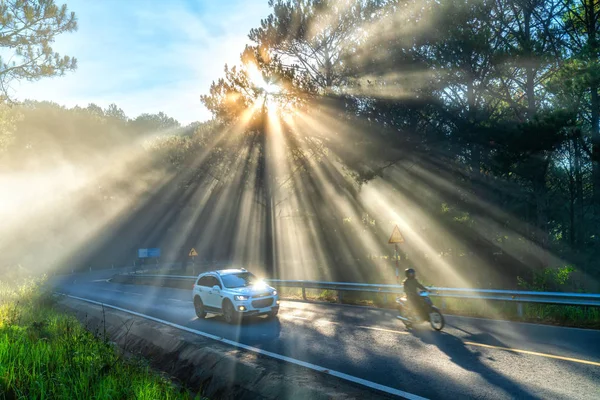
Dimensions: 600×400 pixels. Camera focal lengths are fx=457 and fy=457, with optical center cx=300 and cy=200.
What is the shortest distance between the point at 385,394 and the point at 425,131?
1653cm

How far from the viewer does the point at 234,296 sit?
15016 mm

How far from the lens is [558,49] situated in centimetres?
2178

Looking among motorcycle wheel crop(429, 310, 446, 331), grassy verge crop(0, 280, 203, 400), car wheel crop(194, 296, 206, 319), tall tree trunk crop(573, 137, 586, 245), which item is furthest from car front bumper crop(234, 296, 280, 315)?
tall tree trunk crop(573, 137, 586, 245)

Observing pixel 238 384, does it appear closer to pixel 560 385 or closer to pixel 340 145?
pixel 560 385

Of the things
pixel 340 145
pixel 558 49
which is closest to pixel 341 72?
pixel 340 145

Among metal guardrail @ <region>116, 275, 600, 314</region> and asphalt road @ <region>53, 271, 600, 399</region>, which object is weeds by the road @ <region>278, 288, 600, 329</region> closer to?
metal guardrail @ <region>116, 275, 600, 314</region>

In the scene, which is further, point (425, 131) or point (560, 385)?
point (425, 131)

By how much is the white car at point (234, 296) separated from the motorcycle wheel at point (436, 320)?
18.2ft

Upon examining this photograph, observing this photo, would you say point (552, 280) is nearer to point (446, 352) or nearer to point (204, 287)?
point (446, 352)

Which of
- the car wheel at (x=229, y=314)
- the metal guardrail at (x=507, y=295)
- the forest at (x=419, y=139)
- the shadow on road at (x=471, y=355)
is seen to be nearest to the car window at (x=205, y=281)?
the car wheel at (x=229, y=314)

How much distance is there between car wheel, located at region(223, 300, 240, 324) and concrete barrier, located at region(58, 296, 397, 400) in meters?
1.96

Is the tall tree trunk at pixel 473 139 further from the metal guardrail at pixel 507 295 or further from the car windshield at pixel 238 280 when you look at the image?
the car windshield at pixel 238 280

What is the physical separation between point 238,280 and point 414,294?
671cm

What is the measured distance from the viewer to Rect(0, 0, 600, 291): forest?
67.7 feet
